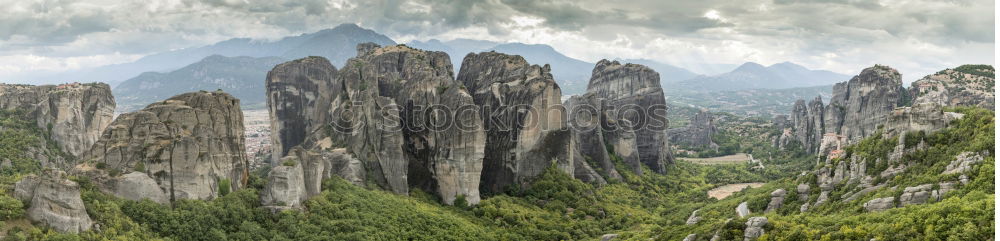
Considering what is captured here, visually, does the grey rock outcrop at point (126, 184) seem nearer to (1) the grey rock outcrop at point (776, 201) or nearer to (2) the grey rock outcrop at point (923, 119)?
(1) the grey rock outcrop at point (776, 201)

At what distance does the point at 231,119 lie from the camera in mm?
38844

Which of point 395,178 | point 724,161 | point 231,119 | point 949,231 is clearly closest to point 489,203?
point 395,178

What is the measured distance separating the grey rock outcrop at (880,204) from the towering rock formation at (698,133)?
9707cm

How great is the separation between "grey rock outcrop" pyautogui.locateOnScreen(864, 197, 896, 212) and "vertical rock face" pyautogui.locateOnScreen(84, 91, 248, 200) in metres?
35.6

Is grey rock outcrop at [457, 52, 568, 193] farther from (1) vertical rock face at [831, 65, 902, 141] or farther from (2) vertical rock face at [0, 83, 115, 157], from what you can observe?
(1) vertical rock face at [831, 65, 902, 141]

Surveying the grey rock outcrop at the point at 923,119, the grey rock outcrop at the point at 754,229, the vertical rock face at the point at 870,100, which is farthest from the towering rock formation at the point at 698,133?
the grey rock outcrop at the point at 754,229

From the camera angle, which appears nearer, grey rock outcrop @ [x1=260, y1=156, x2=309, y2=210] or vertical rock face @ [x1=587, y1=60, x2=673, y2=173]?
grey rock outcrop @ [x1=260, y1=156, x2=309, y2=210]

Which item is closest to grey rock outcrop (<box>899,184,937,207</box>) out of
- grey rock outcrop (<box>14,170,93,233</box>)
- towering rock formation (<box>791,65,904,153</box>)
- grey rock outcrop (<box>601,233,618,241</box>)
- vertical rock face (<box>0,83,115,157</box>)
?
grey rock outcrop (<box>601,233,618,241</box>)

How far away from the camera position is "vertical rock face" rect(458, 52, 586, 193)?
59562 millimetres

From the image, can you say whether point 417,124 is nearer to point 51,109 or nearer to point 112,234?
point 112,234

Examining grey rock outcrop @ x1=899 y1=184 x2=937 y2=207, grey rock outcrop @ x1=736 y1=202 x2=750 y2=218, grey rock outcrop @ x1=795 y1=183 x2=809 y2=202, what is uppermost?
grey rock outcrop @ x1=899 y1=184 x2=937 y2=207

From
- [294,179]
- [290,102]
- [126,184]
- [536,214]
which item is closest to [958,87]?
[536,214]

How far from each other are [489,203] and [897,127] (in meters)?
30.2

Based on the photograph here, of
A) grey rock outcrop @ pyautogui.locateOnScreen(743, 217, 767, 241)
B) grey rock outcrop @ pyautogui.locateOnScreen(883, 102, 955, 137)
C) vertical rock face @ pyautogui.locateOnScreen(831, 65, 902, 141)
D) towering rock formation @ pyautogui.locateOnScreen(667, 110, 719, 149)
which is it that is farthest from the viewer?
towering rock formation @ pyautogui.locateOnScreen(667, 110, 719, 149)
